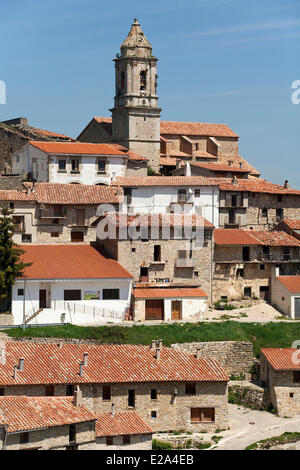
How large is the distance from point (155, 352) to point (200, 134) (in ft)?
137

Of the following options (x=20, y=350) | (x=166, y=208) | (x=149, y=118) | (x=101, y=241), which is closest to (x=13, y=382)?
(x=20, y=350)

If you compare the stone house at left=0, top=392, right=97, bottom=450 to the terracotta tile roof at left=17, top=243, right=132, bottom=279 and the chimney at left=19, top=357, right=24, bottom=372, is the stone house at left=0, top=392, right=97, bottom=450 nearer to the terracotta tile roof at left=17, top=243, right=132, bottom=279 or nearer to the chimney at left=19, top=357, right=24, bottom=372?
the chimney at left=19, top=357, right=24, bottom=372

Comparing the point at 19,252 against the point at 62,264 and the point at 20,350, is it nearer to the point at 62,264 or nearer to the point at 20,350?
the point at 62,264

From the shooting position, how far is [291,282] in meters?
67.6

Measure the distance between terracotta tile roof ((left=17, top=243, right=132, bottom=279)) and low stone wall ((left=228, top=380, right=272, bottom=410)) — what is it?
384 inches

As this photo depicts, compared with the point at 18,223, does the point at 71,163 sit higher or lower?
higher

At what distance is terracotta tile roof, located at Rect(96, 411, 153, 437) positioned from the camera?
4831 cm

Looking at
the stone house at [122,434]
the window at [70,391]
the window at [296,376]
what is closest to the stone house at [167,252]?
the window at [296,376]

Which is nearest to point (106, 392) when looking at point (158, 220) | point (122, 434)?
point (122, 434)

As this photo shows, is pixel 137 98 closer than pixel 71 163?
No

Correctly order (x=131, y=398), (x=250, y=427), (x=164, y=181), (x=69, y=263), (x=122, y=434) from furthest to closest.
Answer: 1. (x=164, y=181)
2. (x=69, y=263)
3. (x=250, y=427)
4. (x=131, y=398)
5. (x=122, y=434)

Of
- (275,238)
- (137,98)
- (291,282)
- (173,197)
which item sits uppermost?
(137,98)

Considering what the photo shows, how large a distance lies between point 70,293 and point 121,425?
1377 centimetres

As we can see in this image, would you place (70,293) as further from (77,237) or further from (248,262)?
(248,262)
